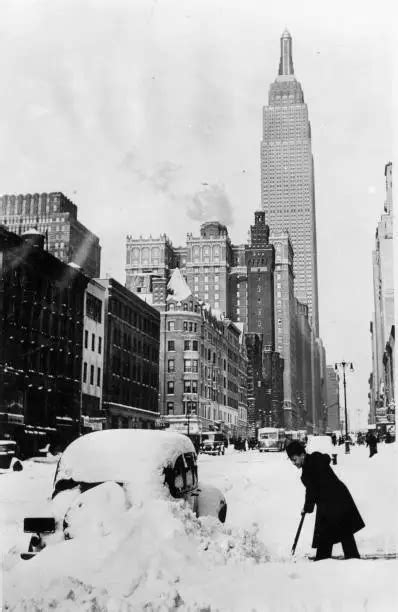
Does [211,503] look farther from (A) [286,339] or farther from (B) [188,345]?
(A) [286,339]

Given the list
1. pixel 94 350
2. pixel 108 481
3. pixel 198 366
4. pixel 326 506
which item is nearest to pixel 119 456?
pixel 108 481

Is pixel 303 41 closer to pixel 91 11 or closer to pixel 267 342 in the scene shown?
pixel 91 11

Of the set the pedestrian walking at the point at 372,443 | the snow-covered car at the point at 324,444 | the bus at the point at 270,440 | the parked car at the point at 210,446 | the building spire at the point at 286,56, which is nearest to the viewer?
the building spire at the point at 286,56

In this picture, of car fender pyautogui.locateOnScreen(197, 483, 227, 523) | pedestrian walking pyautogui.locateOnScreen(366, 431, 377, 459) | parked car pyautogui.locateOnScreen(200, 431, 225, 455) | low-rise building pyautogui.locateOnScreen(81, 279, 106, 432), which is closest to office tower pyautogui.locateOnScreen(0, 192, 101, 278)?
low-rise building pyautogui.locateOnScreen(81, 279, 106, 432)

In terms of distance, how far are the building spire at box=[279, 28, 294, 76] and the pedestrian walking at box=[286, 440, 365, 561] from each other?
20.5 feet

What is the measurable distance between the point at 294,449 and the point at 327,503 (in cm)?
79

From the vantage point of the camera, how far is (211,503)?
9.87m

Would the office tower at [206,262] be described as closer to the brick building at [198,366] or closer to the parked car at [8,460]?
the brick building at [198,366]

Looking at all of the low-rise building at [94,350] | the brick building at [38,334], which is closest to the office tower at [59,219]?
the brick building at [38,334]

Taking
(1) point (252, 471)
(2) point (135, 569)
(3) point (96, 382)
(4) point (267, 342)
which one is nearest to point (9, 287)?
(3) point (96, 382)

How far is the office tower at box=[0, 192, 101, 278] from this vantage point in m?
12.3

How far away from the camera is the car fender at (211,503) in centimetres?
968

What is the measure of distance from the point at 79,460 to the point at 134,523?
1.43 meters

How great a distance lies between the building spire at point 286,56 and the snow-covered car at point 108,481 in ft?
21.0
